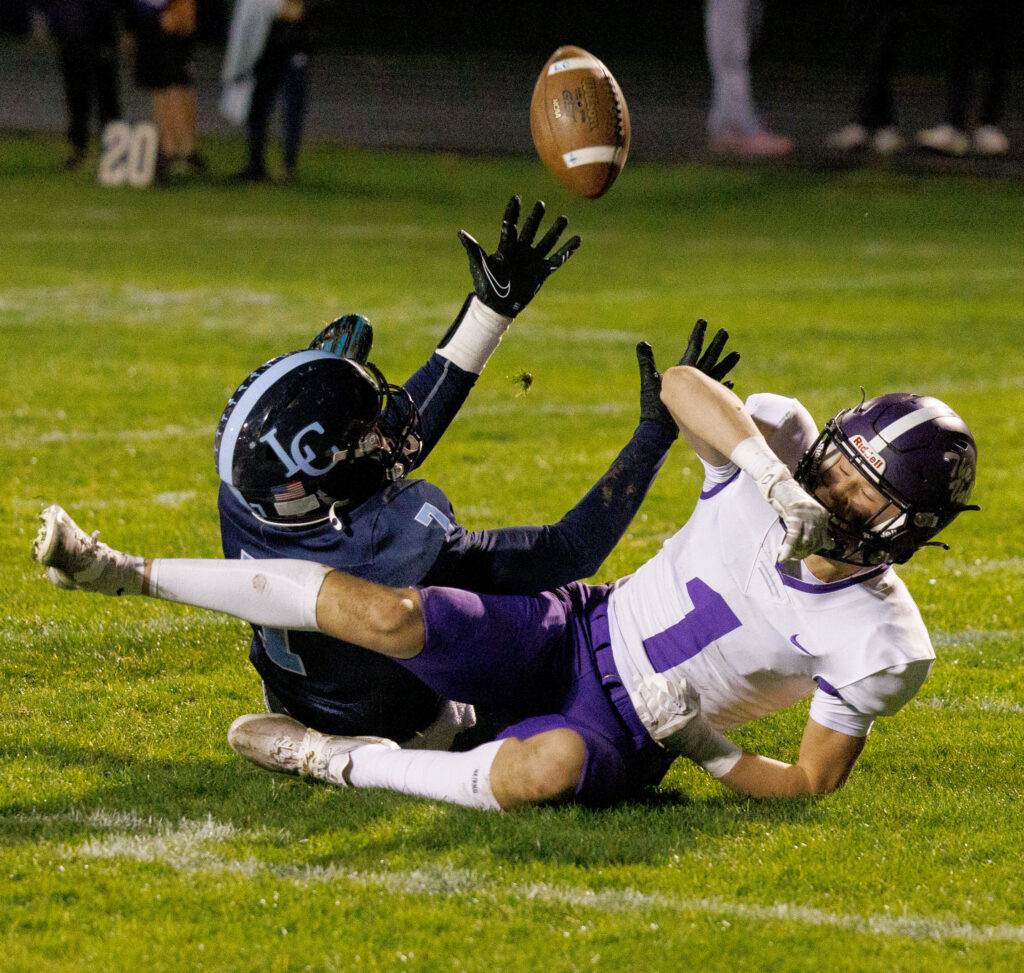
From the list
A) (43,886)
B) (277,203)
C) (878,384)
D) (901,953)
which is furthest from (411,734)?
(277,203)

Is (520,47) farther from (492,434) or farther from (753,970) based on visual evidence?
(753,970)

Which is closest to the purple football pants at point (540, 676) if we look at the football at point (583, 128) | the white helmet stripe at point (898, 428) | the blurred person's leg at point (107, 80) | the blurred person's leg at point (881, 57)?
the white helmet stripe at point (898, 428)

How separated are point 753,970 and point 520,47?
95.2ft

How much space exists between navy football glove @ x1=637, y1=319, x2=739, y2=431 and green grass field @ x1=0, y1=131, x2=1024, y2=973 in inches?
33.8

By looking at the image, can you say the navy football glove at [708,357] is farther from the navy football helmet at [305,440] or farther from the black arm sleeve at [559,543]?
the navy football helmet at [305,440]

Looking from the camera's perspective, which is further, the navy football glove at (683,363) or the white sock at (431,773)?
the navy football glove at (683,363)

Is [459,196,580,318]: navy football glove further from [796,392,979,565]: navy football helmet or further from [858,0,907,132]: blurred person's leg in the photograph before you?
[858,0,907,132]: blurred person's leg

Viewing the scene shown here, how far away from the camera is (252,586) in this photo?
3.36 m

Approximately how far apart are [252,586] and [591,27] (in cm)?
2951

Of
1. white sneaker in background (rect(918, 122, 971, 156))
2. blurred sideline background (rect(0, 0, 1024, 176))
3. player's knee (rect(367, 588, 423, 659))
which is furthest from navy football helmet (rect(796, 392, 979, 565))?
white sneaker in background (rect(918, 122, 971, 156))

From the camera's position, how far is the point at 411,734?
148 inches

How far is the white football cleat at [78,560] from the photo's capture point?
320cm

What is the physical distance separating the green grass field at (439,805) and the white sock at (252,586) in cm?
43

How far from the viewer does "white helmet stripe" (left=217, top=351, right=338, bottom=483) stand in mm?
3398
